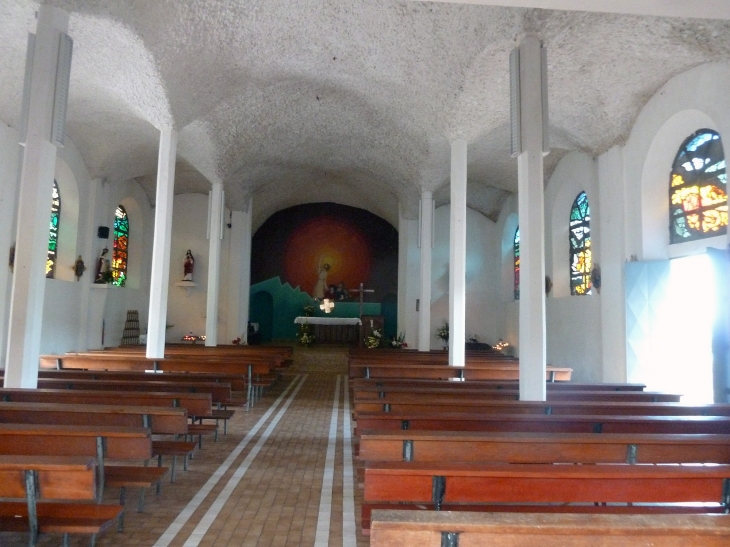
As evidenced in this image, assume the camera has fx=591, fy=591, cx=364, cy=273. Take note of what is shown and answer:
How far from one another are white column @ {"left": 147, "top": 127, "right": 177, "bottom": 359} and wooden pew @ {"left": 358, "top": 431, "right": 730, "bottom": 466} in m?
6.78

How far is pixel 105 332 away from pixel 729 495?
1427 cm

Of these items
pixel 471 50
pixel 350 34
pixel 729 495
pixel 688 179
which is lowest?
pixel 729 495

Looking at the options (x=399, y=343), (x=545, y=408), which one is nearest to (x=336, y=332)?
(x=399, y=343)

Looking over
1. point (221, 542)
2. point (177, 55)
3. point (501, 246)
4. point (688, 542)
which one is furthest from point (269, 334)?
point (688, 542)

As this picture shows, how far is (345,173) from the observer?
647 inches

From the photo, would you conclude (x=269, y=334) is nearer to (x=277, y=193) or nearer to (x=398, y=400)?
(x=277, y=193)

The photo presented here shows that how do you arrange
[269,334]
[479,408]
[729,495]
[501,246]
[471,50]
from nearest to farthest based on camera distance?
[729,495]
[479,408]
[471,50]
[501,246]
[269,334]

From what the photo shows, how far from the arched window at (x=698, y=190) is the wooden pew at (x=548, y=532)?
7.11m

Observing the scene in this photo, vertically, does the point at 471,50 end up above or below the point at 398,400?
above

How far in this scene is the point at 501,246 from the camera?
1711 cm

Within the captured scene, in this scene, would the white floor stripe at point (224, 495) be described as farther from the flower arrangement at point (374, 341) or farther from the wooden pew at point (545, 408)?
the flower arrangement at point (374, 341)

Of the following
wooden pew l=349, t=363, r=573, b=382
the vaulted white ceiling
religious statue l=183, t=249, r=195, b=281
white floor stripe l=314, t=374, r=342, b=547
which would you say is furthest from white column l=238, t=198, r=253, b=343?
white floor stripe l=314, t=374, r=342, b=547

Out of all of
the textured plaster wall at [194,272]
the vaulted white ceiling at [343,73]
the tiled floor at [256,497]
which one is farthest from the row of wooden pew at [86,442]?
the textured plaster wall at [194,272]

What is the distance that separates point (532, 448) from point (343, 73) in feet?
26.0
